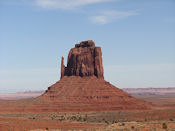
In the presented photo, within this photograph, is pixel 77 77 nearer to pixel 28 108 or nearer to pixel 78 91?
pixel 78 91

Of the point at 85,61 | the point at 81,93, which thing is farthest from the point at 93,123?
the point at 85,61

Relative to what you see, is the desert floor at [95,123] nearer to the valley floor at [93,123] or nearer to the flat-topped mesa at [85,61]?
the valley floor at [93,123]

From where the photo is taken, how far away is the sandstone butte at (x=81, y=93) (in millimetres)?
105812

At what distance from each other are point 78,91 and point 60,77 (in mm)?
16604

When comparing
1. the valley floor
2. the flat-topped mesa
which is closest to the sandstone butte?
the flat-topped mesa

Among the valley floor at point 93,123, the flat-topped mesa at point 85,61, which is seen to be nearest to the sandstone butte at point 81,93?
the flat-topped mesa at point 85,61

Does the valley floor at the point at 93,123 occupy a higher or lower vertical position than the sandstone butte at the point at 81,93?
lower

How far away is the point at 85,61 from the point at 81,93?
1555 centimetres

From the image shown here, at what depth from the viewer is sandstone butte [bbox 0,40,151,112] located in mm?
105812

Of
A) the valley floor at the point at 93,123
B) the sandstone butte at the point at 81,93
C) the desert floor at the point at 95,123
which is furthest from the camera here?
the sandstone butte at the point at 81,93

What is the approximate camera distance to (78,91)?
373ft

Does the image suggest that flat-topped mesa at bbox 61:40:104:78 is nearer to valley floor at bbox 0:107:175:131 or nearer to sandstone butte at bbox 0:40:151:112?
sandstone butte at bbox 0:40:151:112

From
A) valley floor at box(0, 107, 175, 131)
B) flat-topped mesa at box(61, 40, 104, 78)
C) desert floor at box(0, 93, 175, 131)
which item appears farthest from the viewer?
flat-topped mesa at box(61, 40, 104, 78)

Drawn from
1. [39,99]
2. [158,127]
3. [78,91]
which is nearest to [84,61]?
[78,91]
